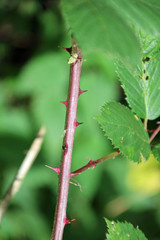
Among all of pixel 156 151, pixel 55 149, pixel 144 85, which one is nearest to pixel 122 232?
pixel 156 151

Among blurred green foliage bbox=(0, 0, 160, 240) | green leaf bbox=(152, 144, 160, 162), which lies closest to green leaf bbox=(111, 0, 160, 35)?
green leaf bbox=(152, 144, 160, 162)

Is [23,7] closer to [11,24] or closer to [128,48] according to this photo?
[11,24]

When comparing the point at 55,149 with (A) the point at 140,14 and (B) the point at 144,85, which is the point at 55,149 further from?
(A) the point at 140,14

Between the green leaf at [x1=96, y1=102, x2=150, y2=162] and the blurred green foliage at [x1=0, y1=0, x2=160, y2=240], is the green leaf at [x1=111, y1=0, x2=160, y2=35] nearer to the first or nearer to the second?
the green leaf at [x1=96, y1=102, x2=150, y2=162]

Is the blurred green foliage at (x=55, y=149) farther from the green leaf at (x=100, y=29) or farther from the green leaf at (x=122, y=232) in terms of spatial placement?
the green leaf at (x=100, y=29)

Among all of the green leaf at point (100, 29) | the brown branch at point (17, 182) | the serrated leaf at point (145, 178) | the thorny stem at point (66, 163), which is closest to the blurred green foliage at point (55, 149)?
Result: the serrated leaf at point (145, 178)

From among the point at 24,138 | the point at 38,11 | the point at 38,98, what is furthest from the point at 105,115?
the point at 38,11
